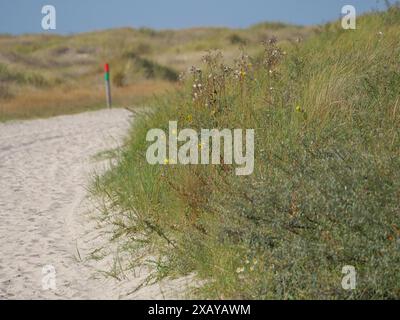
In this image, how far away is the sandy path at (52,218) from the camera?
5648mm

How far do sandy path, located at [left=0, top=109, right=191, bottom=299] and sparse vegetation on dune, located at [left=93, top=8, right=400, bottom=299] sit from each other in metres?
0.35

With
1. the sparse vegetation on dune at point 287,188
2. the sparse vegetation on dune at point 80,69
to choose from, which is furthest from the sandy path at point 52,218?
the sparse vegetation on dune at point 80,69

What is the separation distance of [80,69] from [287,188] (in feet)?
95.3

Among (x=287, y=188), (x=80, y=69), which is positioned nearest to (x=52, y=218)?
(x=287, y=188)

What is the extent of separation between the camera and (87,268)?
622 cm

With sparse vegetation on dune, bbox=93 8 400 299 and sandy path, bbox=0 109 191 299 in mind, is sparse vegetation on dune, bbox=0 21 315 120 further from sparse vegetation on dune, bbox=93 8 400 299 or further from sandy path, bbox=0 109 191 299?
sandy path, bbox=0 109 191 299

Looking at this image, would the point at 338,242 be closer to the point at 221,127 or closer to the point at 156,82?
the point at 221,127

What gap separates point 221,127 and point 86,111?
12.7m

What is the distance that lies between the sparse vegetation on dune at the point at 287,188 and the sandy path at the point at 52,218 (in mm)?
350

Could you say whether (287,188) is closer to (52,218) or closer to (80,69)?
(52,218)

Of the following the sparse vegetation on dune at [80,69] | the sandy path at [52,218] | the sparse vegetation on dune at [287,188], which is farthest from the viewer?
the sparse vegetation on dune at [80,69]

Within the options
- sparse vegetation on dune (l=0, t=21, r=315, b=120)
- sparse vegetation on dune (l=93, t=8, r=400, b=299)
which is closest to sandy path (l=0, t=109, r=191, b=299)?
sparse vegetation on dune (l=93, t=8, r=400, b=299)

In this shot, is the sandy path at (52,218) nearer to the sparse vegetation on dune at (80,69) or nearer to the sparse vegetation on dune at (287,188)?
the sparse vegetation on dune at (287,188)
